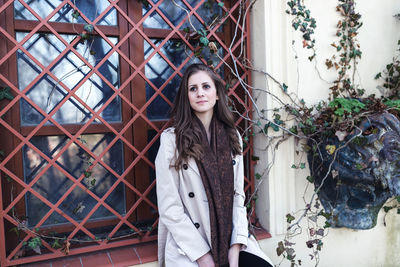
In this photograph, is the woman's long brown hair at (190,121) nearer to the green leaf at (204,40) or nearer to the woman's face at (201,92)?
the woman's face at (201,92)

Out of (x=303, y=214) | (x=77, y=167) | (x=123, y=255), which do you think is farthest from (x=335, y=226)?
(x=77, y=167)

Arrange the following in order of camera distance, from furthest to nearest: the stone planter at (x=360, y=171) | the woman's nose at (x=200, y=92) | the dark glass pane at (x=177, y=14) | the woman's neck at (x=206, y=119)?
the dark glass pane at (x=177, y=14) → the stone planter at (x=360, y=171) → the woman's neck at (x=206, y=119) → the woman's nose at (x=200, y=92)

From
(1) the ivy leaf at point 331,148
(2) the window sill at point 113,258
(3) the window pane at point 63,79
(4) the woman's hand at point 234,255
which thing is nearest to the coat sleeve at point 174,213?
(4) the woman's hand at point 234,255

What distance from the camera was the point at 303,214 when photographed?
7.22ft

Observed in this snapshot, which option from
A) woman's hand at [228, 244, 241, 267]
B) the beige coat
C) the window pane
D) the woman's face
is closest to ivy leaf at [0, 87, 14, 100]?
the window pane

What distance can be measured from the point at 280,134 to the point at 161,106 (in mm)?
850

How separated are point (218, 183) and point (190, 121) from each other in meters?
0.37

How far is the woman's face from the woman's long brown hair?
0.03m

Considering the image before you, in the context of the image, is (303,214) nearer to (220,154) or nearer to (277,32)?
(220,154)

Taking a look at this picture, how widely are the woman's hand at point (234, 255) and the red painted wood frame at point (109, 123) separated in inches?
21.4

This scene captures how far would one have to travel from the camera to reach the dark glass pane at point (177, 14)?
2113 millimetres

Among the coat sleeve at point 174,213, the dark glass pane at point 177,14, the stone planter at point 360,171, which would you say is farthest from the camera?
the dark glass pane at point 177,14

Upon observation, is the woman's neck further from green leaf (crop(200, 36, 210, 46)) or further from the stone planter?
the stone planter

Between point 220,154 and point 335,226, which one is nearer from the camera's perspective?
point 220,154
